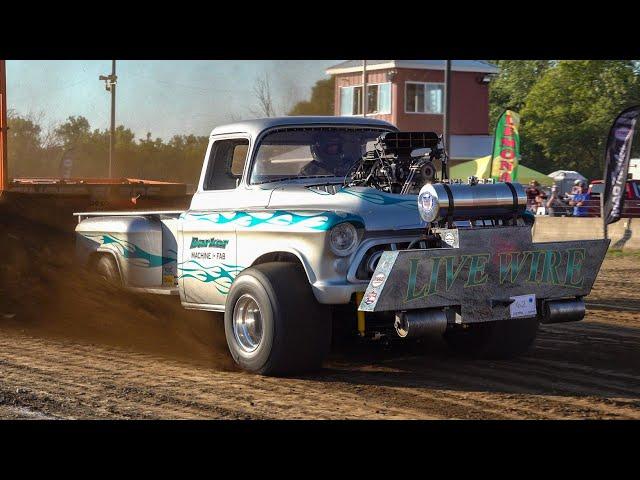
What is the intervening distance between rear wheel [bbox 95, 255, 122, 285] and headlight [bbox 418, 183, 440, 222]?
3960 millimetres

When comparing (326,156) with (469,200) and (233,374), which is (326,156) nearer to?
(469,200)

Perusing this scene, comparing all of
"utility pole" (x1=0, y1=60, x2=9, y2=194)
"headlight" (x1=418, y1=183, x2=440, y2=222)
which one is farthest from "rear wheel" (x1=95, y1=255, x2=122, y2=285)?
"headlight" (x1=418, y1=183, x2=440, y2=222)

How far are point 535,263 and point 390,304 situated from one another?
1.24 m

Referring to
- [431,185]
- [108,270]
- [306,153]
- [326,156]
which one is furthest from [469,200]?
[108,270]

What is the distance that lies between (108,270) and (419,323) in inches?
167

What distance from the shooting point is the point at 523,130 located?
62.7 m

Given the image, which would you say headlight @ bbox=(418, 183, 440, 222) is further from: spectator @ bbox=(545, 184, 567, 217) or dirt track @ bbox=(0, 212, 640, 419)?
spectator @ bbox=(545, 184, 567, 217)

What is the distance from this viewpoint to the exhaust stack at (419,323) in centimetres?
713

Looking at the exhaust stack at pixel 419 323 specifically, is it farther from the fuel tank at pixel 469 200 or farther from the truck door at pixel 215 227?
the truck door at pixel 215 227

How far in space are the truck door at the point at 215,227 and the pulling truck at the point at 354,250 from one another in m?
0.01

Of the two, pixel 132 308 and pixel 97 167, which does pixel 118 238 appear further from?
pixel 97 167

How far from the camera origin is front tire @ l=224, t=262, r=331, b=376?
7.46 metres
